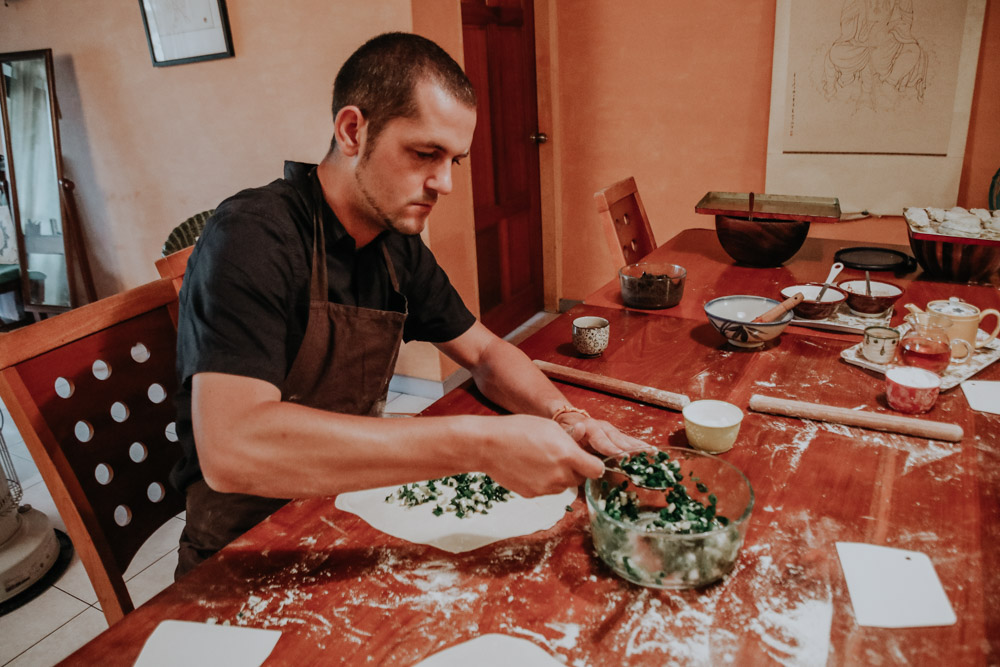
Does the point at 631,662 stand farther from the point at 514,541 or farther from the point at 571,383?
the point at 571,383

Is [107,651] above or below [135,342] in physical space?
below

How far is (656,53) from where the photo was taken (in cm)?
373

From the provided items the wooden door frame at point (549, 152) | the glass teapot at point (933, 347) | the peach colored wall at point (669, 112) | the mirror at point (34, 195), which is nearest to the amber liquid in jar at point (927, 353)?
the glass teapot at point (933, 347)

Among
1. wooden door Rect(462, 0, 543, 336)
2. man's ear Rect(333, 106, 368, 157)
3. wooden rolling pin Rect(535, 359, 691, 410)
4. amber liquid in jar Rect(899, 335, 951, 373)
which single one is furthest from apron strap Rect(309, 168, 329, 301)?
wooden door Rect(462, 0, 543, 336)

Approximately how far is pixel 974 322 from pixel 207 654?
1.59 m

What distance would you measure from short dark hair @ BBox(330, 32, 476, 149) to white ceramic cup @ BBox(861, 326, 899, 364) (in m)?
1.02

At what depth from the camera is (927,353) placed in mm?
1332

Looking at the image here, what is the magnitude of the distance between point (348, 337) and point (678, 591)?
0.83 metres

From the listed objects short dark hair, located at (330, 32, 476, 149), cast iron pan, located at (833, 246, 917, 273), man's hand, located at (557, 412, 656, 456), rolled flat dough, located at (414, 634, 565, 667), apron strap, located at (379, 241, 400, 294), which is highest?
short dark hair, located at (330, 32, 476, 149)

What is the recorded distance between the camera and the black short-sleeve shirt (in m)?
1.04

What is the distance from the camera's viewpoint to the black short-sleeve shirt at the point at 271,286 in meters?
1.04

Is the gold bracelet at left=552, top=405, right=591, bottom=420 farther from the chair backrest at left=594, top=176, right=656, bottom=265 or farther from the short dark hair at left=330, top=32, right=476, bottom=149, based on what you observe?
the chair backrest at left=594, top=176, right=656, bottom=265

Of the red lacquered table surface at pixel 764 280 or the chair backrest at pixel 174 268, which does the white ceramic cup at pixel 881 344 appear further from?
the chair backrest at pixel 174 268

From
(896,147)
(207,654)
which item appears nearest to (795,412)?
(207,654)
